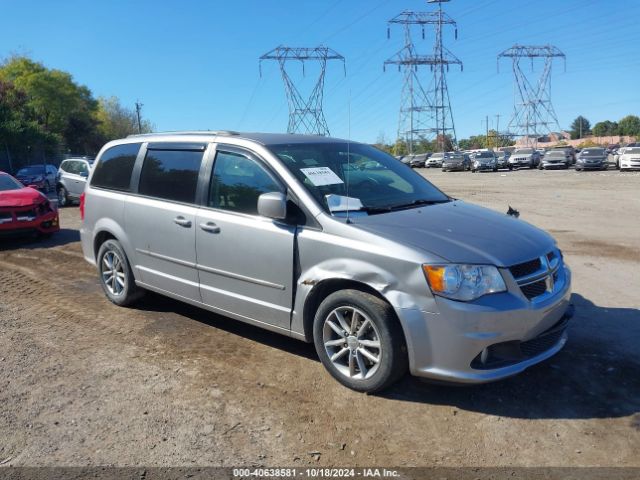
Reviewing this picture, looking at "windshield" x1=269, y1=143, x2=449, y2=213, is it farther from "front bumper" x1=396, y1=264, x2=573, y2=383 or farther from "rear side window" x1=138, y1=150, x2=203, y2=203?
"front bumper" x1=396, y1=264, x2=573, y2=383

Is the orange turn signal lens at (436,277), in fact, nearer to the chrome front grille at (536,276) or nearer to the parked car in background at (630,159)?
the chrome front grille at (536,276)

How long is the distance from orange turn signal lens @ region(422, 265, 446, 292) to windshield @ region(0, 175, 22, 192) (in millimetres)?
9781

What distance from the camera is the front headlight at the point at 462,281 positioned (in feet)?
11.0

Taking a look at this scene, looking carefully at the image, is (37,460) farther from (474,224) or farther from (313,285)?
(474,224)

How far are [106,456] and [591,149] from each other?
39.9 m

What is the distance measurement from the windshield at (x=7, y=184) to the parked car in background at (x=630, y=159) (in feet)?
110

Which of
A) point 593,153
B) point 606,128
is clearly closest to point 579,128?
point 606,128

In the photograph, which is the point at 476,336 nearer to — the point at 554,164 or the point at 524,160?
the point at 554,164

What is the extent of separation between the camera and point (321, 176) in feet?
14.1

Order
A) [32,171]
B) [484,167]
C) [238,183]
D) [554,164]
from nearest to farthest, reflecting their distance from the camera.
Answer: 1. [238,183]
2. [32,171]
3. [554,164]
4. [484,167]

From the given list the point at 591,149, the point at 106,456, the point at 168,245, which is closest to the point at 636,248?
the point at 168,245

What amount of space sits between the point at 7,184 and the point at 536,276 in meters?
10.6

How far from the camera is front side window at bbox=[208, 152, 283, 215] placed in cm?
434

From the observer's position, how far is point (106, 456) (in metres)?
3.08
